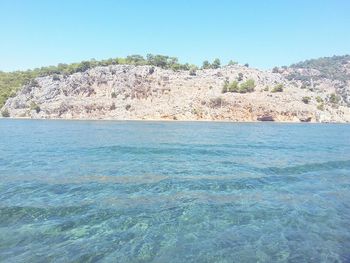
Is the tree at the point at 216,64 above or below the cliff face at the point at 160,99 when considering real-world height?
above

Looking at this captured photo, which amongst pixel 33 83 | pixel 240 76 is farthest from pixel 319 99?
pixel 33 83

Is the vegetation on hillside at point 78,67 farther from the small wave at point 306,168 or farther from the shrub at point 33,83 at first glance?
the small wave at point 306,168

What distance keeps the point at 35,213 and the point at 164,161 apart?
15.3 metres

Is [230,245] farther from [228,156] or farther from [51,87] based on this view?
[51,87]

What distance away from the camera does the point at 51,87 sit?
527 ft

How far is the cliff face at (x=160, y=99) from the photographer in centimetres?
13488

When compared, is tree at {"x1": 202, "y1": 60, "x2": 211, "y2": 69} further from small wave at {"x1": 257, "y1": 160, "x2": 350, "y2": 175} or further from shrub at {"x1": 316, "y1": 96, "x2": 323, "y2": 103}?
small wave at {"x1": 257, "y1": 160, "x2": 350, "y2": 175}

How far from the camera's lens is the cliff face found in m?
135

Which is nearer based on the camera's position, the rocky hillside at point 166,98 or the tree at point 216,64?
the rocky hillside at point 166,98

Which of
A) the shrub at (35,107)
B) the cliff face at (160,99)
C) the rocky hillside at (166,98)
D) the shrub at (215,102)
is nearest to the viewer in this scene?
the cliff face at (160,99)

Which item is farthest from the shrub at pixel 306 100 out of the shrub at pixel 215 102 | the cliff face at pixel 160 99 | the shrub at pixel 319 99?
the shrub at pixel 215 102

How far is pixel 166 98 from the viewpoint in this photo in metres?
147

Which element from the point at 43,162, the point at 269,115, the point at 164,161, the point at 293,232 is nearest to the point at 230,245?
the point at 293,232

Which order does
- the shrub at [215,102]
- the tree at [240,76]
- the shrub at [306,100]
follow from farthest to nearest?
the tree at [240,76] → the shrub at [306,100] → the shrub at [215,102]
